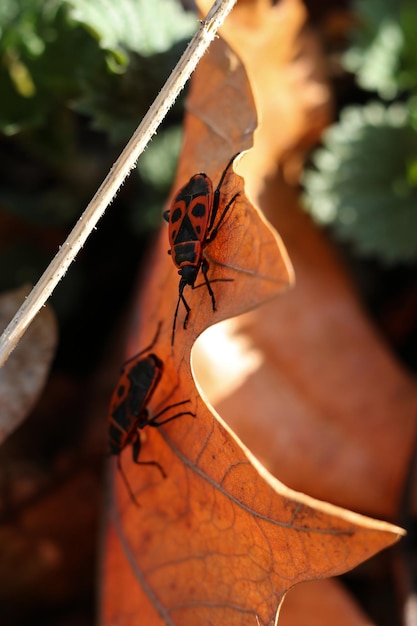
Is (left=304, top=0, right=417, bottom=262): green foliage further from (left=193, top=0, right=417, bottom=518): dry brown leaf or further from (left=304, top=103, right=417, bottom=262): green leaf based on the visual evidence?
(left=193, top=0, right=417, bottom=518): dry brown leaf

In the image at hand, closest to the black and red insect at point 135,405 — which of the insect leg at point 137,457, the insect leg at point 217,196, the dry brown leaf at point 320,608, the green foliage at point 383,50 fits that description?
the insect leg at point 137,457

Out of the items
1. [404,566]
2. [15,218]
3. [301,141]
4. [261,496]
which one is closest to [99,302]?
[15,218]

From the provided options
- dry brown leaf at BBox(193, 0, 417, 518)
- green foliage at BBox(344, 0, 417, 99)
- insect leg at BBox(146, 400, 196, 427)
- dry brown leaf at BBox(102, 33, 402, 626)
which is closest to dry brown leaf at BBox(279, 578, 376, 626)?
dry brown leaf at BBox(193, 0, 417, 518)

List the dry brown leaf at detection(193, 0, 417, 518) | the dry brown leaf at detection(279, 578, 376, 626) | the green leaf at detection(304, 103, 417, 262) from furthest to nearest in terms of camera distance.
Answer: the green leaf at detection(304, 103, 417, 262)
the dry brown leaf at detection(193, 0, 417, 518)
the dry brown leaf at detection(279, 578, 376, 626)

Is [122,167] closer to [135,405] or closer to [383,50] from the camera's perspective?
[135,405]

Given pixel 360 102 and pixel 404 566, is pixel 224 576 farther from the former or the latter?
pixel 360 102
